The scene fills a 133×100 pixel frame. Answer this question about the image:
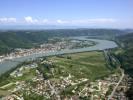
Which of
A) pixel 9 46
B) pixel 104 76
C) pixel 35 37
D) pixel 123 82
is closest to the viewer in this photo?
pixel 123 82

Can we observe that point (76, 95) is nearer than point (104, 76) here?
Yes

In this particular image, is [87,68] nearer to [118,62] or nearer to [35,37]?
[118,62]

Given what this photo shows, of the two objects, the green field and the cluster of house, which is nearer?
the green field

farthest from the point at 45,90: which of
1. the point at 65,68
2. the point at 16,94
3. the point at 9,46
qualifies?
the point at 9,46

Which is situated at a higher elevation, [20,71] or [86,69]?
[86,69]

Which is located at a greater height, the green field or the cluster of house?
the green field

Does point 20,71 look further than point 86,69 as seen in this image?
Yes

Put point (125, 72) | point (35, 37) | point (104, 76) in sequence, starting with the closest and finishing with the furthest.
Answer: point (104, 76), point (125, 72), point (35, 37)

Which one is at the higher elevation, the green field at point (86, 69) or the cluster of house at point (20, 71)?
the green field at point (86, 69)

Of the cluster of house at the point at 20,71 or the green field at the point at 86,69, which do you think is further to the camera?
the cluster of house at the point at 20,71
